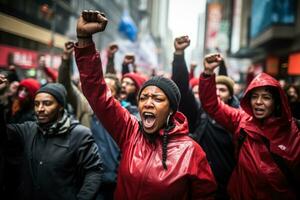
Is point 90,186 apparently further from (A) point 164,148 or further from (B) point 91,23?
(B) point 91,23

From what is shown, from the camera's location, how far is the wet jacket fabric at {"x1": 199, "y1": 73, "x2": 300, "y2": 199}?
11.1 ft

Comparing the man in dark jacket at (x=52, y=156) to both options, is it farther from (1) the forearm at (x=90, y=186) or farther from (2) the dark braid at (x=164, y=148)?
(2) the dark braid at (x=164, y=148)

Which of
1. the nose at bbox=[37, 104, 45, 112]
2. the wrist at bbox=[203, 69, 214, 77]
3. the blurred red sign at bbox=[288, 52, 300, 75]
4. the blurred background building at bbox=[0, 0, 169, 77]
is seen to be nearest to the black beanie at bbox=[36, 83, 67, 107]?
the nose at bbox=[37, 104, 45, 112]

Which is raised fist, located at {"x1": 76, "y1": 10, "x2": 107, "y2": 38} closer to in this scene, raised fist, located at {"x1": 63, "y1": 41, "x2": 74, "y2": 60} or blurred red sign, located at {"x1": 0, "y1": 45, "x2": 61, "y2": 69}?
raised fist, located at {"x1": 63, "y1": 41, "x2": 74, "y2": 60}

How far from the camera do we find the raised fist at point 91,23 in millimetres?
2625

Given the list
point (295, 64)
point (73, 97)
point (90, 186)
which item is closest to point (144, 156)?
point (90, 186)

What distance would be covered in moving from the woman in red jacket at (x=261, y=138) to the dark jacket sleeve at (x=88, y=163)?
128 centimetres

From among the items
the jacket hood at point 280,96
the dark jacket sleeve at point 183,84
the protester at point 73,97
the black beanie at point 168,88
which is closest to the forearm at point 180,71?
the dark jacket sleeve at point 183,84

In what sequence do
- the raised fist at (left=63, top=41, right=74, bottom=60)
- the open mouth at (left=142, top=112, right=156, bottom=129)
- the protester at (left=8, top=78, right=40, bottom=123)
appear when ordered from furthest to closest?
the protester at (left=8, top=78, right=40, bottom=123)
the raised fist at (left=63, top=41, right=74, bottom=60)
the open mouth at (left=142, top=112, right=156, bottom=129)

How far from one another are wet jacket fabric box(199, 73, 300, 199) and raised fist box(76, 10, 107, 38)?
163 cm

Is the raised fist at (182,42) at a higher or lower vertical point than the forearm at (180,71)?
higher

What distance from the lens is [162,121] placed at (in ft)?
9.81

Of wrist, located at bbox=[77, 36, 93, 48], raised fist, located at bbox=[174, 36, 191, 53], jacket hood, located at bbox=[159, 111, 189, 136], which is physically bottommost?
jacket hood, located at bbox=[159, 111, 189, 136]

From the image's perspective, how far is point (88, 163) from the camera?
137 inches
